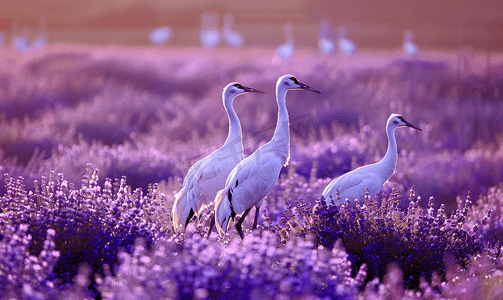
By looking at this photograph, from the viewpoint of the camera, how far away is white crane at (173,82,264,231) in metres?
5.05

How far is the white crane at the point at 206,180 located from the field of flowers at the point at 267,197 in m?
0.25

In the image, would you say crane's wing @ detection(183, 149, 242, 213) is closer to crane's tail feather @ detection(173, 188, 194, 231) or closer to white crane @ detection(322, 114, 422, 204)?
crane's tail feather @ detection(173, 188, 194, 231)

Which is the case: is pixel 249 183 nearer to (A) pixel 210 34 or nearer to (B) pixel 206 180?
(B) pixel 206 180

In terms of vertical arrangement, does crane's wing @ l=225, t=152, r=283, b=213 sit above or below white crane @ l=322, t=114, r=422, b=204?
above

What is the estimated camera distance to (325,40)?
2420 cm

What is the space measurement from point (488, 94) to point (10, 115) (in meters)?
15.4

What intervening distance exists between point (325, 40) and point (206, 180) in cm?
2058

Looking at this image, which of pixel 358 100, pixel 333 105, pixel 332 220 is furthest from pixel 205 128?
pixel 332 220

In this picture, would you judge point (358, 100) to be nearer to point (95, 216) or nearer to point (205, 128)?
point (205, 128)

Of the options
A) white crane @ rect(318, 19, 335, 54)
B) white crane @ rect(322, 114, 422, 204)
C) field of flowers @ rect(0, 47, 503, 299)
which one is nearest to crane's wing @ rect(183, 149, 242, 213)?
field of flowers @ rect(0, 47, 503, 299)

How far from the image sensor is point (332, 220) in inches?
161

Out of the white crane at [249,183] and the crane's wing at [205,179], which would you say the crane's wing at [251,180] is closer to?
the white crane at [249,183]

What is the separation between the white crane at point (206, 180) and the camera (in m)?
5.05

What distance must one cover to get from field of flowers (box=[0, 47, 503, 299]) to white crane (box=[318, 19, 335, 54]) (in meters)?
3.74
